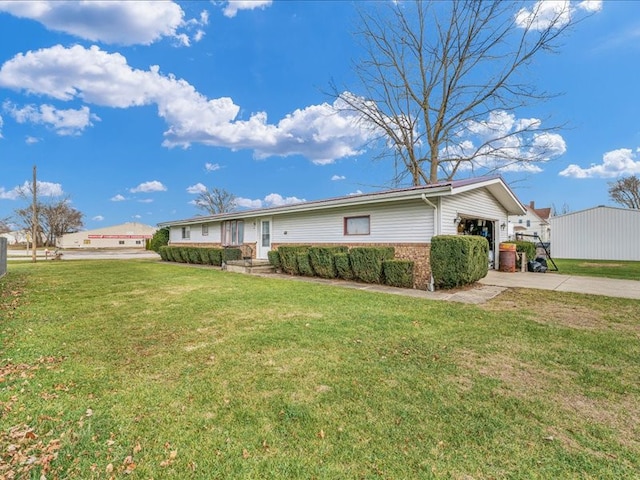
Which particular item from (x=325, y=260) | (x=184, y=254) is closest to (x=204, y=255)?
(x=184, y=254)

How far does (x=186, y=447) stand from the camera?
2.24 m

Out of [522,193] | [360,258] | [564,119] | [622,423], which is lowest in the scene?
[622,423]

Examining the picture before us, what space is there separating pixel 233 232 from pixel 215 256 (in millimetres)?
1995

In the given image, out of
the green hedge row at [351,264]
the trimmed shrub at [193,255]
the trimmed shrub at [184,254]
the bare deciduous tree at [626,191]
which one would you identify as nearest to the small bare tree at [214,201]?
the trimmed shrub at [184,254]

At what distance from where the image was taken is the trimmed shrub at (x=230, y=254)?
1561cm

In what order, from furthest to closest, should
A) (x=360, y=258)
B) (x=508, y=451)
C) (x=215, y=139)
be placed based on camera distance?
(x=215, y=139) → (x=360, y=258) → (x=508, y=451)

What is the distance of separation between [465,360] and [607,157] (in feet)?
126

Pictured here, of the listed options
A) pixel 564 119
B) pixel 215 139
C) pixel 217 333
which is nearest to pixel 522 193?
pixel 564 119

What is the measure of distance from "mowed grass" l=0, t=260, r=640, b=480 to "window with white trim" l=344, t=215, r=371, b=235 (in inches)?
213

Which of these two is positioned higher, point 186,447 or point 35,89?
point 35,89

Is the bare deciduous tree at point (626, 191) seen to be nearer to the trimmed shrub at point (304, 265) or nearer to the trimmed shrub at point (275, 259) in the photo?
the trimmed shrub at point (304, 265)

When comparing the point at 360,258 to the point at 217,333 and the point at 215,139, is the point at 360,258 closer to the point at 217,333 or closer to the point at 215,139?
the point at 217,333

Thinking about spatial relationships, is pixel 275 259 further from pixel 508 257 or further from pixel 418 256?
pixel 508 257

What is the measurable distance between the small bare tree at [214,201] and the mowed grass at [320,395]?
4365 centimetres
